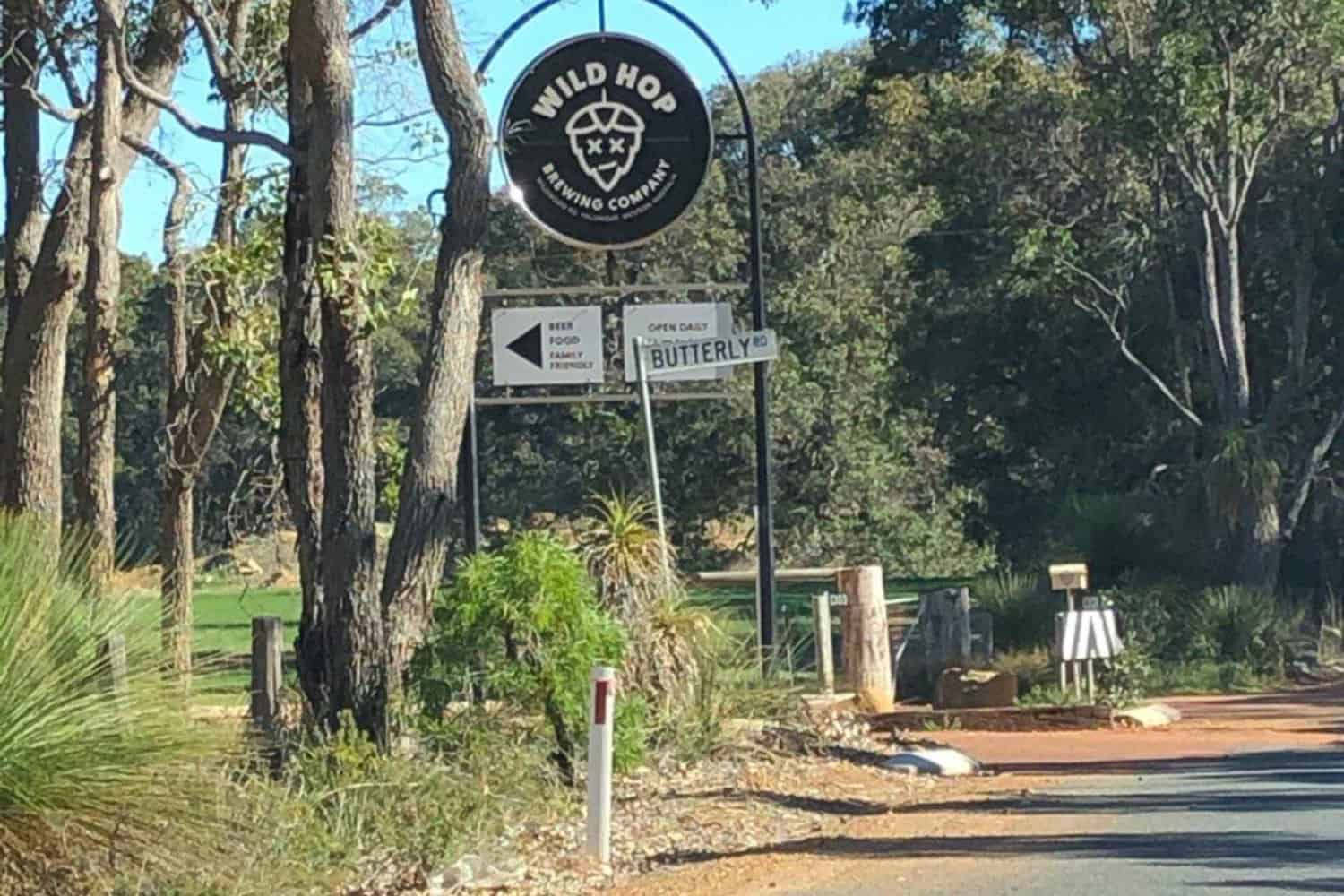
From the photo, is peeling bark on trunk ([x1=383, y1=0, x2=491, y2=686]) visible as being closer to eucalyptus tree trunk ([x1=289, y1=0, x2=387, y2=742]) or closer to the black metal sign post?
eucalyptus tree trunk ([x1=289, y1=0, x2=387, y2=742])

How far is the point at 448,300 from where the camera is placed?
12594mm

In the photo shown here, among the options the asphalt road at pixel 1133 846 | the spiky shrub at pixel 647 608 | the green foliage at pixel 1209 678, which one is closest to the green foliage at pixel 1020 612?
the green foliage at pixel 1209 678

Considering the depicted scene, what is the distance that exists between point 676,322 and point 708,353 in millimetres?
825

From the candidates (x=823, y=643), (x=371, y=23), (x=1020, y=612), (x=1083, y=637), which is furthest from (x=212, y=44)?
(x=1020, y=612)

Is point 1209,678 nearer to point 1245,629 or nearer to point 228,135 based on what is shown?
point 1245,629

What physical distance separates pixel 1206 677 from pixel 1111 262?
8723mm

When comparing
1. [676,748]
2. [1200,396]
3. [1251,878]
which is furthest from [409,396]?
[1251,878]

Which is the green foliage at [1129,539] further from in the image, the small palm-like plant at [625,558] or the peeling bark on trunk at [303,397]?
the peeling bark on trunk at [303,397]

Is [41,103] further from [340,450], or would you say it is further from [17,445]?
[340,450]

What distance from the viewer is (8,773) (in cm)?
775

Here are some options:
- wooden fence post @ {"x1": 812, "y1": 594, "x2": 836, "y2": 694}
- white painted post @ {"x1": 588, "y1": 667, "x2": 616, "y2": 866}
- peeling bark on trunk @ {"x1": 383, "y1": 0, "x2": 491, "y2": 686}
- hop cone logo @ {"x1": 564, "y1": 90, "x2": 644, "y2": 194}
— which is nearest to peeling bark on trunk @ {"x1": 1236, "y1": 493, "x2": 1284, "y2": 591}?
wooden fence post @ {"x1": 812, "y1": 594, "x2": 836, "y2": 694}

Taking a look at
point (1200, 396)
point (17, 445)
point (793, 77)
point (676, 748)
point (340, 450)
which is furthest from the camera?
point (793, 77)

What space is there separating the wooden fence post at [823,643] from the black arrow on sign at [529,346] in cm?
443

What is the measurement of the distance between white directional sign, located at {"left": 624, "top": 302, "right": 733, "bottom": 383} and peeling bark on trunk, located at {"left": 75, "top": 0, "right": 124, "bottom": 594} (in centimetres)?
435
